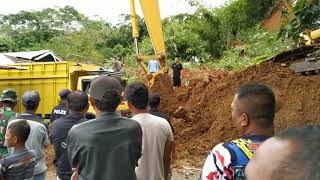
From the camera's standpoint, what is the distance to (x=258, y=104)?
2.64 metres

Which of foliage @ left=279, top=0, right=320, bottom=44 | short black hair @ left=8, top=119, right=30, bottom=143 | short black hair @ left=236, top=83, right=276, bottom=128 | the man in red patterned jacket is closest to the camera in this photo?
the man in red patterned jacket

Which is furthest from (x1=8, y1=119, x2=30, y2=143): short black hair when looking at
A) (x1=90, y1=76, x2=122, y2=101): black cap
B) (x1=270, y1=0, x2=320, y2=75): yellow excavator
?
(x1=270, y1=0, x2=320, y2=75): yellow excavator

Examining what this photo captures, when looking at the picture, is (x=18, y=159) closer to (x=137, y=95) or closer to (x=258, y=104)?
(x=137, y=95)

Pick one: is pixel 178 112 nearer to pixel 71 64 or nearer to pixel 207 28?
pixel 71 64

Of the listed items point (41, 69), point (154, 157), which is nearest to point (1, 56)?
point (41, 69)

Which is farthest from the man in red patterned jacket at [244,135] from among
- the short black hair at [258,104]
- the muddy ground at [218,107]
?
the muddy ground at [218,107]

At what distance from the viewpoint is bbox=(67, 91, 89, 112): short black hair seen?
4.32 meters

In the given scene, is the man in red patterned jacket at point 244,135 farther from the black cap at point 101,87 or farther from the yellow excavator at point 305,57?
the yellow excavator at point 305,57

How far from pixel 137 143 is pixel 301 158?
2.37 metres

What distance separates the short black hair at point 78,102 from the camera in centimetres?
432

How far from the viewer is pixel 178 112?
39.0 feet

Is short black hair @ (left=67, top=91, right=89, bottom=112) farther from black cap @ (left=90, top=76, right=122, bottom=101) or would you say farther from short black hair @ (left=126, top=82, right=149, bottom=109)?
black cap @ (left=90, top=76, right=122, bottom=101)

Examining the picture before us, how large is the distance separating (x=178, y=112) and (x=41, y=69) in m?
5.76

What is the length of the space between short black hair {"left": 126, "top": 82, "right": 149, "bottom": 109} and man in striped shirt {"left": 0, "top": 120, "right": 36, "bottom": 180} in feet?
3.32
